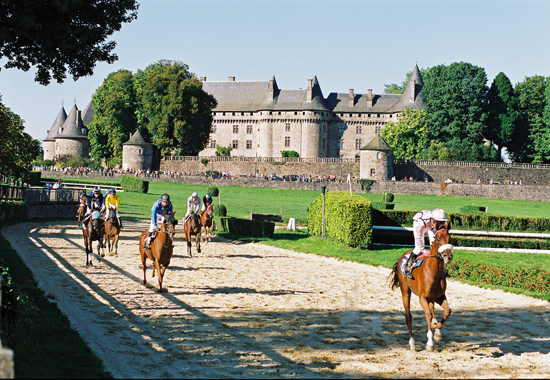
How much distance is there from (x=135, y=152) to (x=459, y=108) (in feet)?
133

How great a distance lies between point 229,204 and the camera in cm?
4475

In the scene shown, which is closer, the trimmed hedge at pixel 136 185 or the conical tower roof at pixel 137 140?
the trimmed hedge at pixel 136 185

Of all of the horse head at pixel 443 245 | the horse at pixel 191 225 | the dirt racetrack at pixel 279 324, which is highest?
the horse head at pixel 443 245

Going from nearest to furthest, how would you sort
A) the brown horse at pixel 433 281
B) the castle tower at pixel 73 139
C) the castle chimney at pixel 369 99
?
the brown horse at pixel 433 281
the castle tower at pixel 73 139
the castle chimney at pixel 369 99

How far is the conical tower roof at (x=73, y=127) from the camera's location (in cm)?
9162

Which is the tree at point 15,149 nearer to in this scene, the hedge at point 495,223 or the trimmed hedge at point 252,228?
the trimmed hedge at point 252,228

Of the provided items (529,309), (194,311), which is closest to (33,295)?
(194,311)

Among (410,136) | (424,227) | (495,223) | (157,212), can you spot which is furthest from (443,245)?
(410,136)

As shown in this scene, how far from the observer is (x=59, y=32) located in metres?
13.7

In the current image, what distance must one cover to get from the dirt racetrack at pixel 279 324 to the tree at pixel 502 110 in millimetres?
63424

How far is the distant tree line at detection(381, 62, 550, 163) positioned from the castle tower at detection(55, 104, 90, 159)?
48.6 metres

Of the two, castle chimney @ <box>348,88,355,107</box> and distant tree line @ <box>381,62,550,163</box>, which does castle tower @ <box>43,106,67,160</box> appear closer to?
castle chimney @ <box>348,88,355,107</box>

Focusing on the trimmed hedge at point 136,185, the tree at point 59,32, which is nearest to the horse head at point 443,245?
the tree at point 59,32

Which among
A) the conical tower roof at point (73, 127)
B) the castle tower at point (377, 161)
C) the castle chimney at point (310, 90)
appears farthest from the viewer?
the conical tower roof at point (73, 127)
